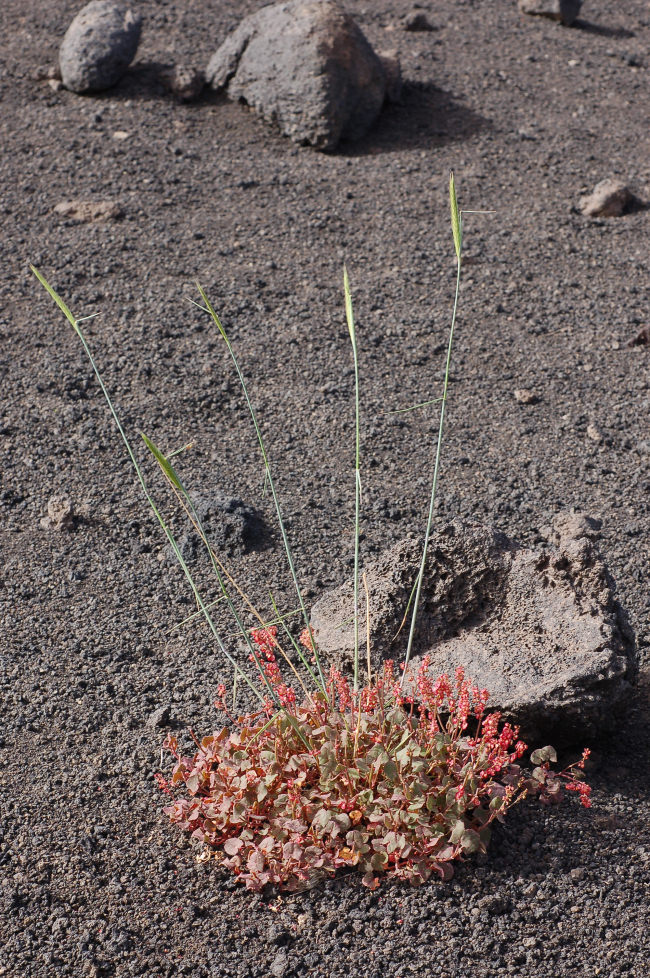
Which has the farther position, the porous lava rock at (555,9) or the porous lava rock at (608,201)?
the porous lava rock at (555,9)

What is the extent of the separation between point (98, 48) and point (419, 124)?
6.93ft

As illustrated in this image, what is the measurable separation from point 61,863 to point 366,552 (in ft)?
4.93

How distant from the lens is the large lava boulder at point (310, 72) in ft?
19.0

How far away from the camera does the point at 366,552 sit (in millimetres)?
3496

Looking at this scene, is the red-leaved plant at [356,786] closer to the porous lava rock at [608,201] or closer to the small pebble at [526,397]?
the small pebble at [526,397]

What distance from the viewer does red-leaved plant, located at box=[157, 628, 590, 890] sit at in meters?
2.30

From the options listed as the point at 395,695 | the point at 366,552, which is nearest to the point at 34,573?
the point at 366,552

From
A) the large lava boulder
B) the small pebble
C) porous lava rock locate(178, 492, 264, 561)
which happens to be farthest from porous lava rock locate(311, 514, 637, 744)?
the large lava boulder

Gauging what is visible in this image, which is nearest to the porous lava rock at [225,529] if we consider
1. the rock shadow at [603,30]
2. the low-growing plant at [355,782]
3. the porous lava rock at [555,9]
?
the low-growing plant at [355,782]

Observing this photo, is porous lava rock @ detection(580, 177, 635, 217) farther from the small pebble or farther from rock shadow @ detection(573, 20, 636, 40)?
rock shadow @ detection(573, 20, 636, 40)

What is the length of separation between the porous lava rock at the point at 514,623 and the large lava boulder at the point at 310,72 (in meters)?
3.82

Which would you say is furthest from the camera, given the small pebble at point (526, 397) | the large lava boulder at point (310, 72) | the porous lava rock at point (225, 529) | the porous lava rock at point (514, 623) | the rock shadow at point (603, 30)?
the rock shadow at point (603, 30)

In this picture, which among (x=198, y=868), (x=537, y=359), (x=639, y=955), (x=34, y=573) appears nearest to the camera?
(x=639, y=955)

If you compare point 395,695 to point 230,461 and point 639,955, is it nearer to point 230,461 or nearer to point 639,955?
point 639,955
